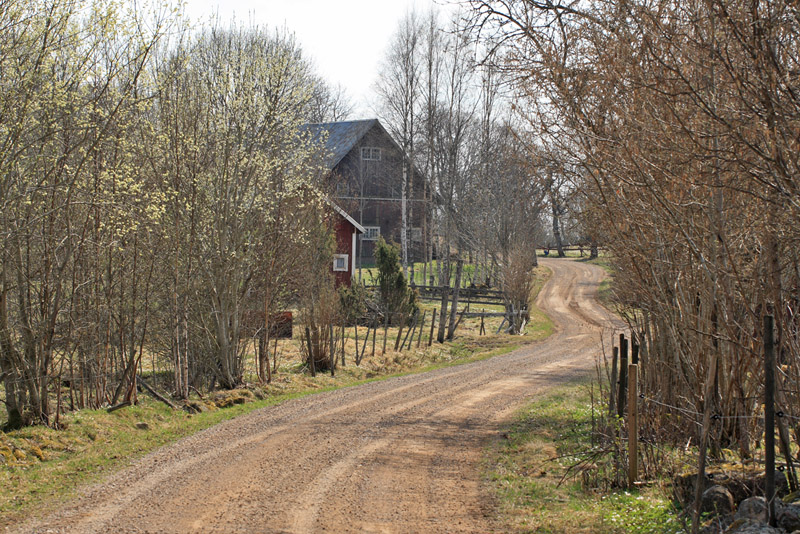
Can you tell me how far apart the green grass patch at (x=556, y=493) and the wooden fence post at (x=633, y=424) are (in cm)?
22

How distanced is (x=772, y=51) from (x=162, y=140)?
10.8 meters

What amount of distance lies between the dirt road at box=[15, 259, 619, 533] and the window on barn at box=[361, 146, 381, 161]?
3203 cm

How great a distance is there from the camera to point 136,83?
10891 millimetres

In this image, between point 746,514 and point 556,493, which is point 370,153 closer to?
point 556,493

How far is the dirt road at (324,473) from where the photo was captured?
6.88 metres

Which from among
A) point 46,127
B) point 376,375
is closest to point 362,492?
point 46,127

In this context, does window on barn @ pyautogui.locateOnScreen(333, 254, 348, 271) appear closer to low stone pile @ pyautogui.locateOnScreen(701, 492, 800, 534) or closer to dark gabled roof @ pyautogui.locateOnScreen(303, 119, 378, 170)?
dark gabled roof @ pyautogui.locateOnScreen(303, 119, 378, 170)

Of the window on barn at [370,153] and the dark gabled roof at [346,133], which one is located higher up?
the dark gabled roof at [346,133]

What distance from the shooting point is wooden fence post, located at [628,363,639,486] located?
290 inches

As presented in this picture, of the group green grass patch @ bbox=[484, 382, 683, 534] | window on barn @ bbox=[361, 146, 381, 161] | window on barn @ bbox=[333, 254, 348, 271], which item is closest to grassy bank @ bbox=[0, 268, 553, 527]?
green grass patch @ bbox=[484, 382, 683, 534]

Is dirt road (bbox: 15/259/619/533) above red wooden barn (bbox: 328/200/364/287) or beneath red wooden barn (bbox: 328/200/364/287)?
beneath

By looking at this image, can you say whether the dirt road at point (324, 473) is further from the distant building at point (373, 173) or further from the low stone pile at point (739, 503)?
the distant building at point (373, 173)

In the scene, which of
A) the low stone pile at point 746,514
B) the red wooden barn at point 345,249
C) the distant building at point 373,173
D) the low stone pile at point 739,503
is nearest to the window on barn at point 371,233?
the distant building at point 373,173

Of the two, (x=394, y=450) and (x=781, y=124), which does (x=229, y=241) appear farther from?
(x=781, y=124)
